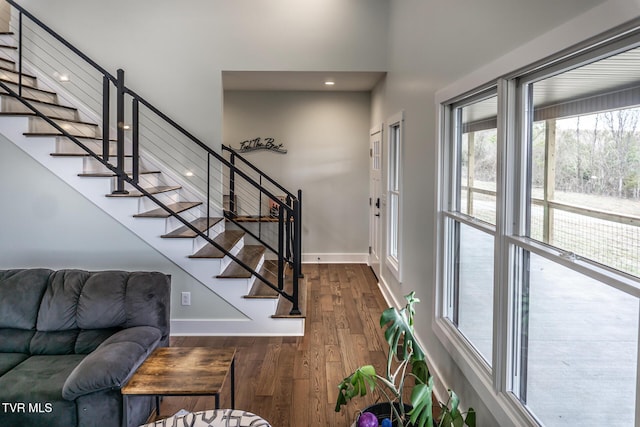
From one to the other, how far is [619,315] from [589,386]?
30 centimetres

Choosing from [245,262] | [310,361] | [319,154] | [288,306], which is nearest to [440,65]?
[310,361]

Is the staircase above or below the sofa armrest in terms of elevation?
above

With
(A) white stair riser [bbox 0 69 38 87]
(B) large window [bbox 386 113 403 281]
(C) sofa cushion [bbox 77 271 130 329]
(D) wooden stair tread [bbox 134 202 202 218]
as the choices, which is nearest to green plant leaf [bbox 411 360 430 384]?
(C) sofa cushion [bbox 77 271 130 329]

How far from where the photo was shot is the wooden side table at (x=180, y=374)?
7.15ft

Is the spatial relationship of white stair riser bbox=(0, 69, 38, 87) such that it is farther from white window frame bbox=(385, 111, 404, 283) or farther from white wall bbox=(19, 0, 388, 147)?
white window frame bbox=(385, 111, 404, 283)

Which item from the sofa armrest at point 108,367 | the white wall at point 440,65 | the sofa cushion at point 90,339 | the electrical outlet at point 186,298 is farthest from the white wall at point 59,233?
the white wall at point 440,65

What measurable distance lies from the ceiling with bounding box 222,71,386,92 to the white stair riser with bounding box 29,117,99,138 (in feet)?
4.75

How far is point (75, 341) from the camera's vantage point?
282 centimetres

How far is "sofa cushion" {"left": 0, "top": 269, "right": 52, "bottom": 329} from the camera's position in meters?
2.84

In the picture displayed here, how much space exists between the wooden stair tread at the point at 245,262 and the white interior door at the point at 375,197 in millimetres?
1597

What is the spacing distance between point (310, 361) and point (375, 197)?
3114 millimetres

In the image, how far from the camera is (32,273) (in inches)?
117

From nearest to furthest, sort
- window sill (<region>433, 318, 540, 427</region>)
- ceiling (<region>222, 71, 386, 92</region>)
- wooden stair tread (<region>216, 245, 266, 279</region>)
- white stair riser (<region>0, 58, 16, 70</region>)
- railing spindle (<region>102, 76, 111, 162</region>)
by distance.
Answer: window sill (<region>433, 318, 540, 427</region>), railing spindle (<region>102, 76, 111, 162</region>), wooden stair tread (<region>216, 245, 266, 279</region>), white stair riser (<region>0, 58, 16, 70</region>), ceiling (<region>222, 71, 386, 92</region>)

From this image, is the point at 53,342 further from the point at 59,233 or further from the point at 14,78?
the point at 14,78
